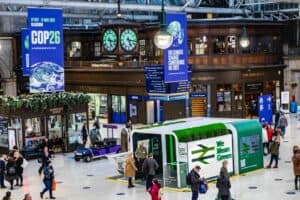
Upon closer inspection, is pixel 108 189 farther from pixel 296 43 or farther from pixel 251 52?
pixel 296 43

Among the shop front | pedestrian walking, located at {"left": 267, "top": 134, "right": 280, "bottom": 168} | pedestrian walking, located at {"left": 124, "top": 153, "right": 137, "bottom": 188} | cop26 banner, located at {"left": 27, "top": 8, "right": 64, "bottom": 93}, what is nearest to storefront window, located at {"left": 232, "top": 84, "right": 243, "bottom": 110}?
the shop front

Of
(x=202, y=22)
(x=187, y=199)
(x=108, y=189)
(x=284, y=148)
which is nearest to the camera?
(x=187, y=199)

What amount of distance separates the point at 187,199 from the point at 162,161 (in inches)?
91.3

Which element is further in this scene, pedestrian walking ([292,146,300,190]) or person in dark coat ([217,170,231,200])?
pedestrian walking ([292,146,300,190])

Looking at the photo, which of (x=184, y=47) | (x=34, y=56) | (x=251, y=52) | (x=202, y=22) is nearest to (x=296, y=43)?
(x=251, y=52)

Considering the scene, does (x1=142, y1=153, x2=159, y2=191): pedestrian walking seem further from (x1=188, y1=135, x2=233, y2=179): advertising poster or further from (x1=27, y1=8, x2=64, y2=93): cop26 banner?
(x1=27, y1=8, x2=64, y2=93): cop26 banner

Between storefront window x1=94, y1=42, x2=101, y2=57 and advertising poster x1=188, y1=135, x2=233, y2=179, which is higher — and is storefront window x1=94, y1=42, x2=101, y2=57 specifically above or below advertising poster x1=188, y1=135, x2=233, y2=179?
above

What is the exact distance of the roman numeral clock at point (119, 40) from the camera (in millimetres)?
24297

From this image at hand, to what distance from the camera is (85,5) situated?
3397cm

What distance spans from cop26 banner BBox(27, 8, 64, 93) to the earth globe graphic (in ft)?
14.0

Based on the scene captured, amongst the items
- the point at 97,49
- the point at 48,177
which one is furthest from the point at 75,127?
the point at 97,49

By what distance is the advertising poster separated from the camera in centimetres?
1910

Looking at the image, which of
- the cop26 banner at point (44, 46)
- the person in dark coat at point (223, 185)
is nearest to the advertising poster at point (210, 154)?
the person in dark coat at point (223, 185)

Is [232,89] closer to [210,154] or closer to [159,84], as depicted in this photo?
[159,84]
